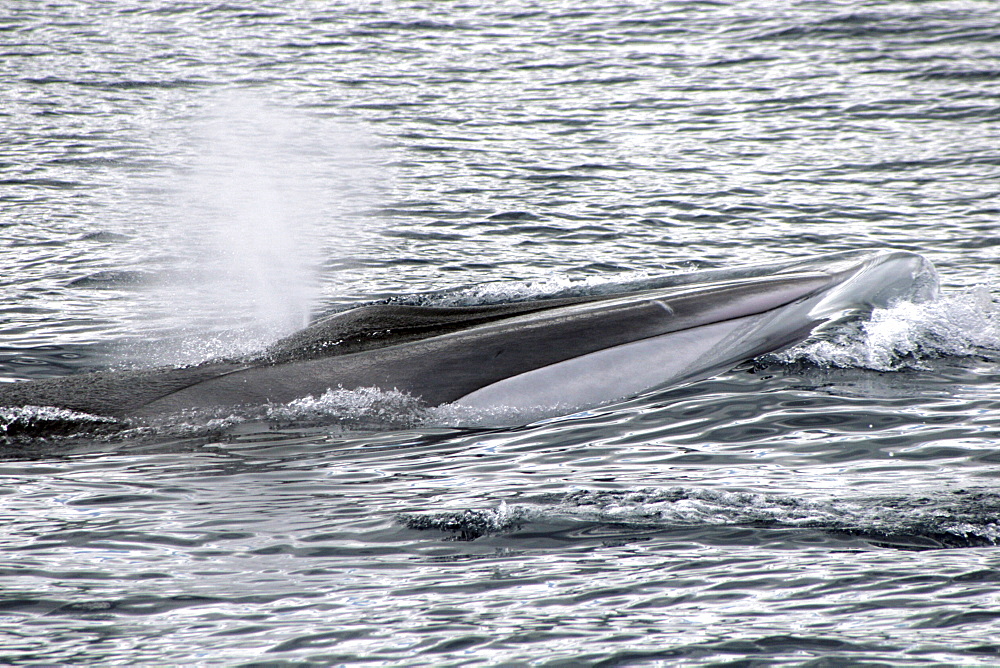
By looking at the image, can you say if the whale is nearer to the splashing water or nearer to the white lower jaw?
the white lower jaw

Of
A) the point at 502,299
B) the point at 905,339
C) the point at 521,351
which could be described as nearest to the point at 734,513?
the point at 521,351

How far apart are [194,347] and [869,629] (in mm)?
8594

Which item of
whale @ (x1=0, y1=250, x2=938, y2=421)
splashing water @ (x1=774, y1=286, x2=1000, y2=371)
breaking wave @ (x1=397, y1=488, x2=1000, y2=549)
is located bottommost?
breaking wave @ (x1=397, y1=488, x2=1000, y2=549)

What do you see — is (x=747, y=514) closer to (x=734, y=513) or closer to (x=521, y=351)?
(x=734, y=513)

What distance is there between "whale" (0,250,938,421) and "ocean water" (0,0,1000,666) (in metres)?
0.23

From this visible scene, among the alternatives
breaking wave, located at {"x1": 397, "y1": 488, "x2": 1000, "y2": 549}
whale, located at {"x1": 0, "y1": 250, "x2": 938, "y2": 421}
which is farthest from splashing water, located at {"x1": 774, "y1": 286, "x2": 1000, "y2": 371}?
breaking wave, located at {"x1": 397, "y1": 488, "x2": 1000, "y2": 549}

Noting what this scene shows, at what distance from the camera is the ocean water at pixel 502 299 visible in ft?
23.1

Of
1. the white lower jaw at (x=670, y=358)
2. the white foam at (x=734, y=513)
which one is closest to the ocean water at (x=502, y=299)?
the white foam at (x=734, y=513)

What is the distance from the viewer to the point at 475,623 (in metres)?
6.87

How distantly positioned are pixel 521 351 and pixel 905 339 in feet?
12.1

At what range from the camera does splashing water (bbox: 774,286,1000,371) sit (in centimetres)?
1167

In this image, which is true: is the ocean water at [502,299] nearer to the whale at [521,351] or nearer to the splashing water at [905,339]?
the splashing water at [905,339]

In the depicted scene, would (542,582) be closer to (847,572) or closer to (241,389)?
(847,572)

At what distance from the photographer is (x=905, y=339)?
472 inches
